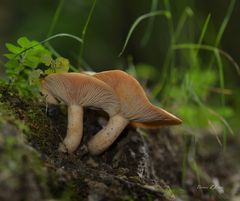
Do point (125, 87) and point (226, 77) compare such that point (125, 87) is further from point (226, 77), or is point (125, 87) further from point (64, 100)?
point (226, 77)

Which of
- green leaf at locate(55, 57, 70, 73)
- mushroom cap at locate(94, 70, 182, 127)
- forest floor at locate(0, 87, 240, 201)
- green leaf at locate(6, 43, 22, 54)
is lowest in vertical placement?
forest floor at locate(0, 87, 240, 201)

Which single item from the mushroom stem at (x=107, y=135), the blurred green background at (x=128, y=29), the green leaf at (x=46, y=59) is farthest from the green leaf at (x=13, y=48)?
the blurred green background at (x=128, y=29)

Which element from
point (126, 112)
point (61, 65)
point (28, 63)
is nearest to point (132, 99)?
point (126, 112)

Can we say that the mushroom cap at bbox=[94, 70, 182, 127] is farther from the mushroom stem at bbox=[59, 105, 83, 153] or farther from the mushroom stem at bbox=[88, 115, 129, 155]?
the mushroom stem at bbox=[59, 105, 83, 153]

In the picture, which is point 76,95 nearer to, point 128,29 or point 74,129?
point 74,129

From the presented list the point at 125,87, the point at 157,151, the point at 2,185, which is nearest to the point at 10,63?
the point at 125,87

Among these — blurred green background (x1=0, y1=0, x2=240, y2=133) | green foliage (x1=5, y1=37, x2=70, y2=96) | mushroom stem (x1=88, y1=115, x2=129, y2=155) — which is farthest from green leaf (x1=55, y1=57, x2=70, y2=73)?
blurred green background (x1=0, y1=0, x2=240, y2=133)

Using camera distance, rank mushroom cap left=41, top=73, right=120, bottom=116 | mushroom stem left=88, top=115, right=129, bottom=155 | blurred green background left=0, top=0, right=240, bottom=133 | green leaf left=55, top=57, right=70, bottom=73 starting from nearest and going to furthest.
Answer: mushroom cap left=41, top=73, right=120, bottom=116 → green leaf left=55, top=57, right=70, bottom=73 → mushroom stem left=88, top=115, right=129, bottom=155 → blurred green background left=0, top=0, right=240, bottom=133

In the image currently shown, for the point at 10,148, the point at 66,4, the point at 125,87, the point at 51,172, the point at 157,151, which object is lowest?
the point at 157,151
